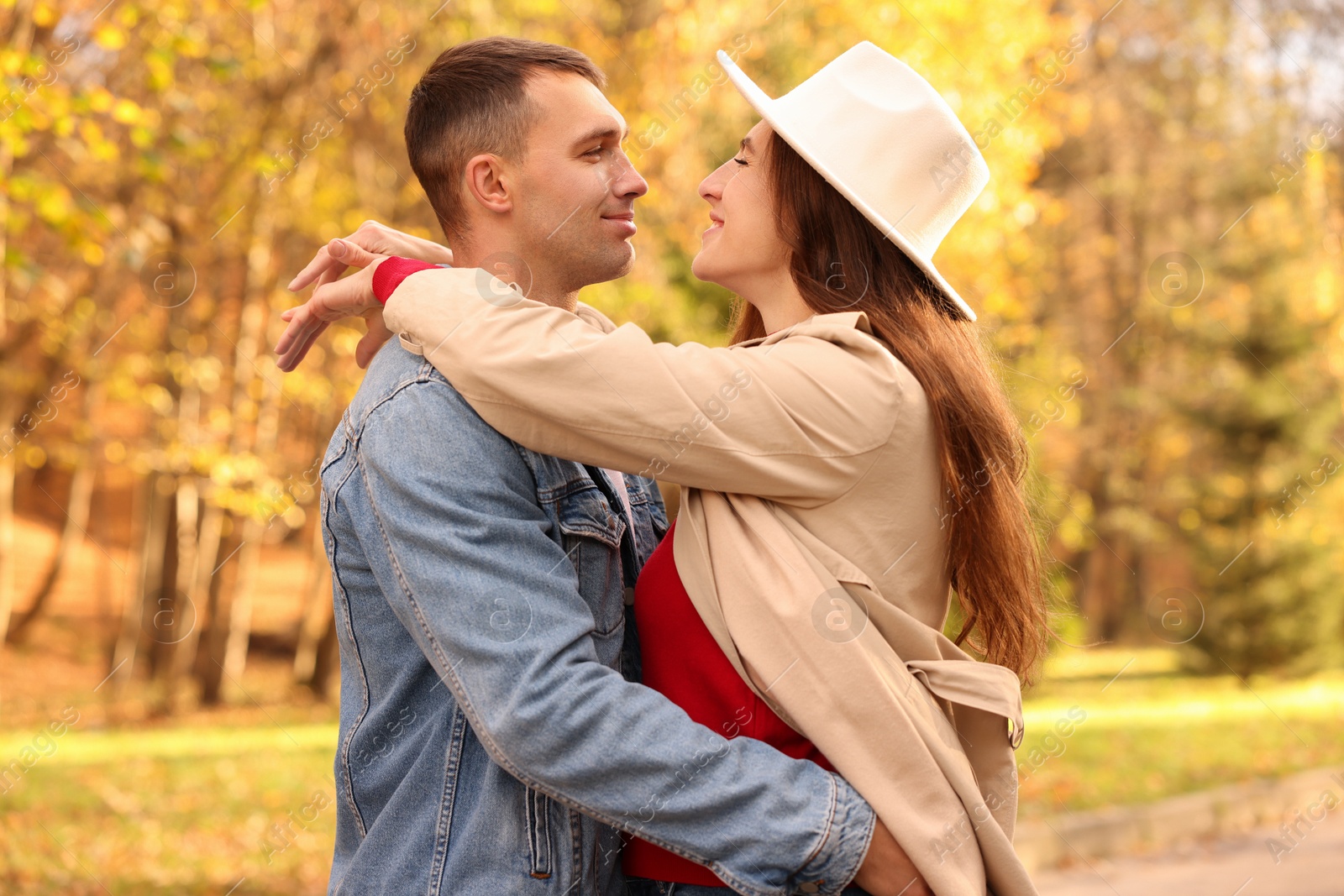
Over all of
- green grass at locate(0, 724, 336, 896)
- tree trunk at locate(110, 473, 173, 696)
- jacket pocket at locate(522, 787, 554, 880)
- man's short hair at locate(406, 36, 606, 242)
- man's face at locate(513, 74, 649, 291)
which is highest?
man's short hair at locate(406, 36, 606, 242)

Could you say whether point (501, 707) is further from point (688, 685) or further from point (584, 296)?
point (584, 296)

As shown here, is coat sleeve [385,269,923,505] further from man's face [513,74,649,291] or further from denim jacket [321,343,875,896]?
man's face [513,74,649,291]

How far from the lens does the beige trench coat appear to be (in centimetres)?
185

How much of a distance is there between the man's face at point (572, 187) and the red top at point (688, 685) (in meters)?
0.67

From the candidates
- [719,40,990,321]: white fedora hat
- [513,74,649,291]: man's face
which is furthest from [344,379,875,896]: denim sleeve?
[719,40,990,321]: white fedora hat

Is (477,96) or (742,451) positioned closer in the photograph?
(742,451)

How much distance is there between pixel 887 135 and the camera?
7.19ft

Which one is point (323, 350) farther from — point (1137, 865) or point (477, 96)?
point (477, 96)

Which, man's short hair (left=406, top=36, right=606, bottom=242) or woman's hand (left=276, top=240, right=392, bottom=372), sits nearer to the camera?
woman's hand (left=276, top=240, right=392, bottom=372)

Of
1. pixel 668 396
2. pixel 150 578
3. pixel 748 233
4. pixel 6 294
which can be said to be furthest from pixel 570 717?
pixel 150 578

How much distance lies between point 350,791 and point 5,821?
683cm

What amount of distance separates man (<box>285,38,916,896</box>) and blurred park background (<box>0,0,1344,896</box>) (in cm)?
104

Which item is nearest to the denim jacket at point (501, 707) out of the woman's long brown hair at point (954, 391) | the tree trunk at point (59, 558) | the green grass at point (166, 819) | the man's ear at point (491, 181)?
the man's ear at point (491, 181)

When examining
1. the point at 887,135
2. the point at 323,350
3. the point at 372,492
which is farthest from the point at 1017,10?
the point at 372,492
